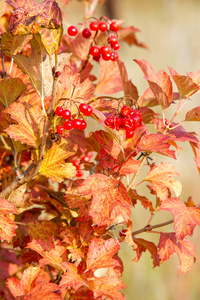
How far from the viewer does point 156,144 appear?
2.27ft

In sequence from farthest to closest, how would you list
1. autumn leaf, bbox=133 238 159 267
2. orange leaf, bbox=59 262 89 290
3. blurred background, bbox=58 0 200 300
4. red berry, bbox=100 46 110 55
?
blurred background, bbox=58 0 200 300
red berry, bbox=100 46 110 55
autumn leaf, bbox=133 238 159 267
orange leaf, bbox=59 262 89 290

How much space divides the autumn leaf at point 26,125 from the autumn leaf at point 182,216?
1.03 feet

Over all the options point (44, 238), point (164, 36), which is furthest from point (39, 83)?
point (164, 36)

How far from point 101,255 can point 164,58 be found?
4840 mm

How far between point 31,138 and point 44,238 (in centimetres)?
25

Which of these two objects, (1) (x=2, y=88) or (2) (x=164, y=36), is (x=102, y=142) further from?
(2) (x=164, y=36)

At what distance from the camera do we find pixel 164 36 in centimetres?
526

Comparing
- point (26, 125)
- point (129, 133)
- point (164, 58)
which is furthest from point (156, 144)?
point (164, 58)

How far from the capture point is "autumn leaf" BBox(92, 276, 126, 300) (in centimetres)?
65


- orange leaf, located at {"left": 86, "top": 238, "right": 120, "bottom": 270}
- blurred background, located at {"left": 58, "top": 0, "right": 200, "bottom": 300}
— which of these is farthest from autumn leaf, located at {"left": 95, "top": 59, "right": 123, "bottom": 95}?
blurred background, located at {"left": 58, "top": 0, "right": 200, "bottom": 300}

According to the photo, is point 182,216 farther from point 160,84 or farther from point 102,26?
point 102,26

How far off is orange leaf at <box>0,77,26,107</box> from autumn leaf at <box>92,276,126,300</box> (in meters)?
0.43

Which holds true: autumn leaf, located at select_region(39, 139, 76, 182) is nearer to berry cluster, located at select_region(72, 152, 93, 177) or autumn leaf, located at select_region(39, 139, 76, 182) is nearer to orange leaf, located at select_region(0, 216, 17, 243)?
orange leaf, located at select_region(0, 216, 17, 243)

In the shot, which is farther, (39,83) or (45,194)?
(45,194)
